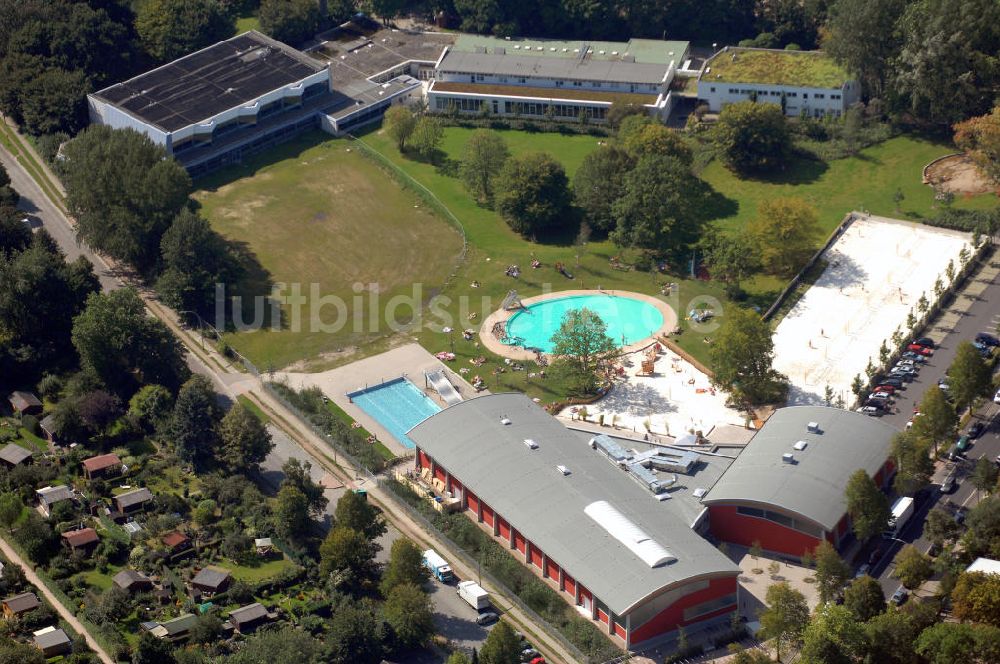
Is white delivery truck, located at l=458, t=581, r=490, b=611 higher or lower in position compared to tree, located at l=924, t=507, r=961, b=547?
lower

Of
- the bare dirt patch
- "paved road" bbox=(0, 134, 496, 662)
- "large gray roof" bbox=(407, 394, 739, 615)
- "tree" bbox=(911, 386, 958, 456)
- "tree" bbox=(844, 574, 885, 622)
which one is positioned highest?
the bare dirt patch

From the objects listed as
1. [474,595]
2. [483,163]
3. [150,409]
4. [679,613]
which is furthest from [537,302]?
[679,613]

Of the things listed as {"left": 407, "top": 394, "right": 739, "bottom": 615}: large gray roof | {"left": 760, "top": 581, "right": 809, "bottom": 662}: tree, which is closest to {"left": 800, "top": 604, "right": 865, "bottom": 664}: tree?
{"left": 760, "top": 581, "right": 809, "bottom": 662}: tree

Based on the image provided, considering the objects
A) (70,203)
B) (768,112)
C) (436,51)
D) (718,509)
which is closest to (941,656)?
(718,509)

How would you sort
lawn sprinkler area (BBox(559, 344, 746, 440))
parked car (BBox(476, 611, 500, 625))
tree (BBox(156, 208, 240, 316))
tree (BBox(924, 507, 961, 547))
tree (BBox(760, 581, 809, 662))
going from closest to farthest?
tree (BBox(760, 581, 809, 662)), parked car (BBox(476, 611, 500, 625)), tree (BBox(924, 507, 961, 547)), lawn sprinkler area (BBox(559, 344, 746, 440)), tree (BBox(156, 208, 240, 316))

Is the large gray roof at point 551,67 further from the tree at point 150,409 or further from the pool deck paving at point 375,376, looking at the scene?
the tree at point 150,409

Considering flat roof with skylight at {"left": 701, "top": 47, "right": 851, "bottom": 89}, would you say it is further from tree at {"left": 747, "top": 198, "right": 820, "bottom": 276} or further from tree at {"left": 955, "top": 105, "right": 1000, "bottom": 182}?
tree at {"left": 747, "top": 198, "right": 820, "bottom": 276}

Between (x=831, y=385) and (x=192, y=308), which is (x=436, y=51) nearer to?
(x=192, y=308)

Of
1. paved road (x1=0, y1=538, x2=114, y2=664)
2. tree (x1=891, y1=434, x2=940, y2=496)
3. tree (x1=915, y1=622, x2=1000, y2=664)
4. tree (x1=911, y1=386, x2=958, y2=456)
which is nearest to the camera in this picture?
tree (x1=915, y1=622, x2=1000, y2=664)
